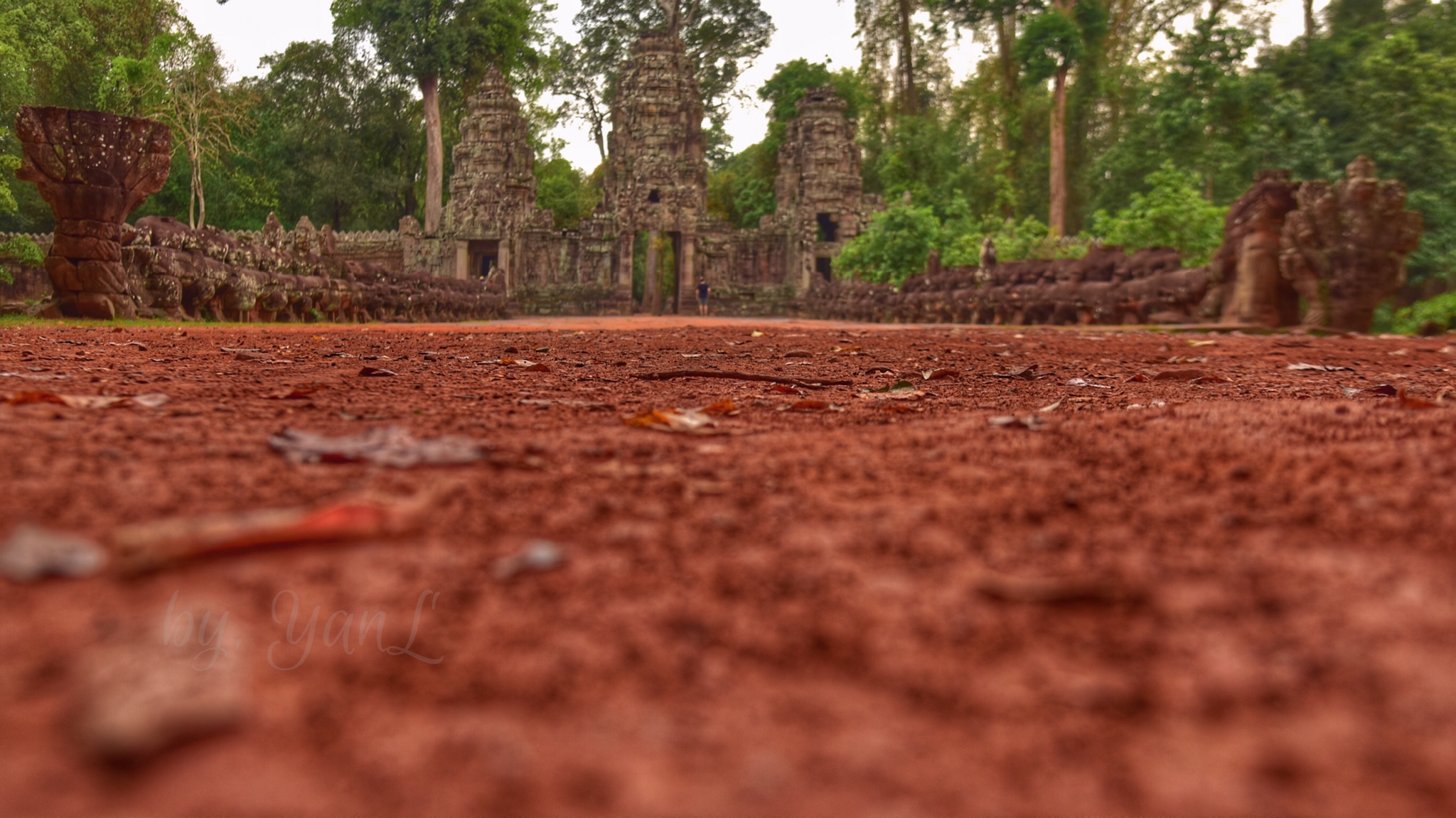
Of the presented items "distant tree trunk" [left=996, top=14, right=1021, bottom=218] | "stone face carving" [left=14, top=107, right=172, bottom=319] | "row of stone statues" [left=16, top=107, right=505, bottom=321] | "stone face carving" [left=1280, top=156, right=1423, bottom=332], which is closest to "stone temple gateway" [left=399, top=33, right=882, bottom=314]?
"distant tree trunk" [left=996, top=14, right=1021, bottom=218]

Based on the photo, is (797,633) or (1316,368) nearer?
(797,633)

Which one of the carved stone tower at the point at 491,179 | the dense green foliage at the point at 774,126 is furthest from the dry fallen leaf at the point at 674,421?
the dense green foliage at the point at 774,126

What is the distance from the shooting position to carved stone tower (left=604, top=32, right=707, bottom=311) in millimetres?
28406

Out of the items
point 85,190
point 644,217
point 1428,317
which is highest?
point 644,217

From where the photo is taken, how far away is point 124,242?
9.45 metres

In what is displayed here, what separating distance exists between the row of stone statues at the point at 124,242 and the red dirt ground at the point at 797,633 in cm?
894

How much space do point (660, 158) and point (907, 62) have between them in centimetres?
1089

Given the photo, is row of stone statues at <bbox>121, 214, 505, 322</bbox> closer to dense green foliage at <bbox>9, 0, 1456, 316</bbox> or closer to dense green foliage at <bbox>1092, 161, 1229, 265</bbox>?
dense green foliage at <bbox>9, 0, 1456, 316</bbox>

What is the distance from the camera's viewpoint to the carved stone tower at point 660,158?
28406mm

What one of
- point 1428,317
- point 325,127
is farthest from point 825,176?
point 1428,317

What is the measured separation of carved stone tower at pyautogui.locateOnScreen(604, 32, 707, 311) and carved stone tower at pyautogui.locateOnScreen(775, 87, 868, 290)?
3.54 m

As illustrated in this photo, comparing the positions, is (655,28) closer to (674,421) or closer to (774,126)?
(774,126)

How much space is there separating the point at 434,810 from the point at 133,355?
4.41m

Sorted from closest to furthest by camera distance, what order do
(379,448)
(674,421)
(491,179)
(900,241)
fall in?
(379,448), (674,421), (900,241), (491,179)
